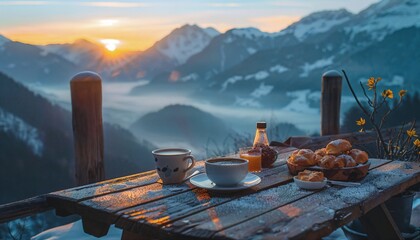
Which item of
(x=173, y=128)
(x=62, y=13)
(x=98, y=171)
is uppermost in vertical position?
(x=62, y=13)

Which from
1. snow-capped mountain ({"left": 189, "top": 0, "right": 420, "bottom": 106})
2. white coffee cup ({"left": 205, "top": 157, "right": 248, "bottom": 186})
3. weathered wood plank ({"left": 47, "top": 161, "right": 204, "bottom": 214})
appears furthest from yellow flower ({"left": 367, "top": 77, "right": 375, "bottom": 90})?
snow-capped mountain ({"left": 189, "top": 0, "right": 420, "bottom": 106})

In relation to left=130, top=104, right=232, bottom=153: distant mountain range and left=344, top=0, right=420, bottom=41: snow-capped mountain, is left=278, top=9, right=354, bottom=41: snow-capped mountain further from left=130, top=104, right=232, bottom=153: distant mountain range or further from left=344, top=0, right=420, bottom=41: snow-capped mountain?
left=130, top=104, right=232, bottom=153: distant mountain range

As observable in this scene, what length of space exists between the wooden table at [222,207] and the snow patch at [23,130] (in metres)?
16.4

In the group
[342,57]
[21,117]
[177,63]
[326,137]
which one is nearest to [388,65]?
[342,57]

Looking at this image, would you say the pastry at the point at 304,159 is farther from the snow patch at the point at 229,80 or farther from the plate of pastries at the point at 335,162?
the snow patch at the point at 229,80

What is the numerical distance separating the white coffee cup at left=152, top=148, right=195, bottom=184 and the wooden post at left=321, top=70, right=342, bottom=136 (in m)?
2.72

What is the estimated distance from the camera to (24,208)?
2113mm

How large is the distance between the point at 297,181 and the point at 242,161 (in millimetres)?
248

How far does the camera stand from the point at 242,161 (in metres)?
1.89

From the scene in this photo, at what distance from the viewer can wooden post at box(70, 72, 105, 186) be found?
296 centimetres

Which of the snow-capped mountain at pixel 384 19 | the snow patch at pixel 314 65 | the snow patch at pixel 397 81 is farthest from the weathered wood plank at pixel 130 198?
the snow-capped mountain at pixel 384 19

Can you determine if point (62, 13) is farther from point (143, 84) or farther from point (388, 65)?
point (388, 65)

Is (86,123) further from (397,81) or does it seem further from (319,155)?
(397,81)

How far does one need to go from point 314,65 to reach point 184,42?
7.58 meters
